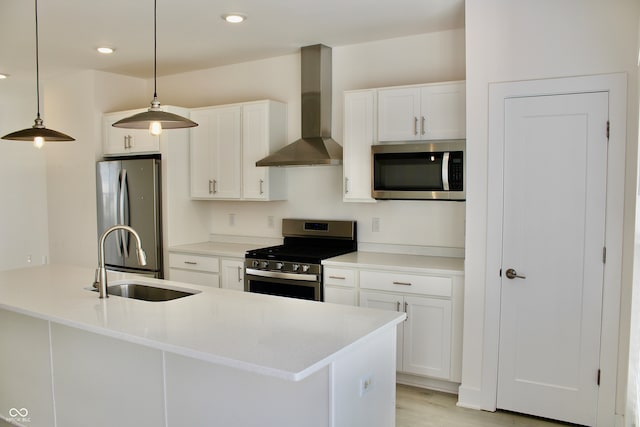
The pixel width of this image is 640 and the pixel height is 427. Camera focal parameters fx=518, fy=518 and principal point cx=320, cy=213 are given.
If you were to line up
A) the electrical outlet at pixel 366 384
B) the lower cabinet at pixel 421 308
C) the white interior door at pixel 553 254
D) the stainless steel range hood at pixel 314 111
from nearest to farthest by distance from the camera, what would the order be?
the electrical outlet at pixel 366 384 → the white interior door at pixel 553 254 → the lower cabinet at pixel 421 308 → the stainless steel range hood at pixel 314 111

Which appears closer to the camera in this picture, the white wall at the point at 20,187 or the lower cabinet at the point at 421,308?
the lower cabinet at the point at 421,308

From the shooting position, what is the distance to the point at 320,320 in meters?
2.28

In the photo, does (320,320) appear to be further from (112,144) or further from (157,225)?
(112,144)

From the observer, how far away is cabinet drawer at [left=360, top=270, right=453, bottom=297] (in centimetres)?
354

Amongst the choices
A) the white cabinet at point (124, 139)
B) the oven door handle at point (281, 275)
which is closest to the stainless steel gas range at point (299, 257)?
the oven door handle at point (281, 275)

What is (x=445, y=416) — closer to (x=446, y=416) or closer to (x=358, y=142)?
(x=446, y=416)

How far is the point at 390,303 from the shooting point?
3.72 m

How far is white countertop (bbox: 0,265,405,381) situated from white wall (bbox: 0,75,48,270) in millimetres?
3170

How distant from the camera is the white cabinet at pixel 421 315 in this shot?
3.54m

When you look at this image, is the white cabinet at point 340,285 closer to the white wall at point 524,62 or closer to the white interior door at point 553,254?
the white wall at point 524,62

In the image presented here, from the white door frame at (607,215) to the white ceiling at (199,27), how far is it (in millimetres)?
803

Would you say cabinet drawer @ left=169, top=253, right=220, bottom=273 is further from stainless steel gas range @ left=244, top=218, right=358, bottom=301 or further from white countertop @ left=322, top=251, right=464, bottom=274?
white countertop @ left=322, top=251, right=464, bottom=274

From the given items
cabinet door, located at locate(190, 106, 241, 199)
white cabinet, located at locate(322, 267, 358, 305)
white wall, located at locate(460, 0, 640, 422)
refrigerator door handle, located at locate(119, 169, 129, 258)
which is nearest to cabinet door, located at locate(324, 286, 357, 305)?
white cabinet, located at locate(322, 267, 358, 305)

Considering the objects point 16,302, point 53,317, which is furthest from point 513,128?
point 16,302
